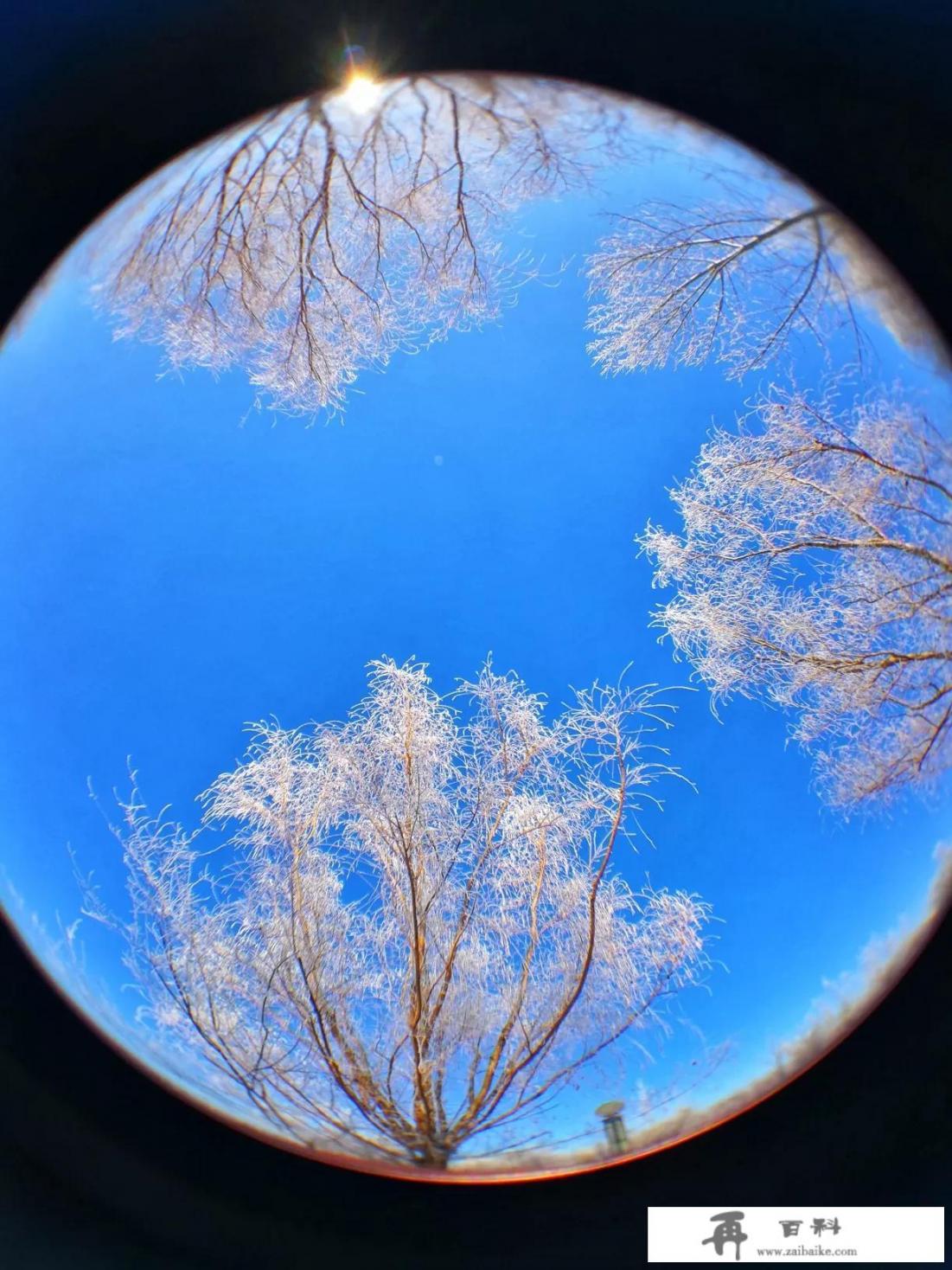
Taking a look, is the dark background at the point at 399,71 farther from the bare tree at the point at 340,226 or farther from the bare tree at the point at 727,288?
the bare tree at the point at 727,288

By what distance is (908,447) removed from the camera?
470 cm

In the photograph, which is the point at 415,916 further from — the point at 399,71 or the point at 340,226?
the point at 399,71

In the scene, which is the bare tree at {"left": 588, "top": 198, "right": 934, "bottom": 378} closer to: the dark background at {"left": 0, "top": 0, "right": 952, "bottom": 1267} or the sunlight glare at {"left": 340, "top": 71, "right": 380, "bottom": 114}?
the dark background at {"left": 0, "top": 0, "right": 952, "bottom": 1267}

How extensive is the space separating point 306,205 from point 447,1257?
17.9 ft

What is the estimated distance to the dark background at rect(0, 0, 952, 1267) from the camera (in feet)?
11.6

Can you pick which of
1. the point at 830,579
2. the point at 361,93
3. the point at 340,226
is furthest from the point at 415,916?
the point at 361,93

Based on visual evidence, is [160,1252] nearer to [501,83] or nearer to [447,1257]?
[447,1257]

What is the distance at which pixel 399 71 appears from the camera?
12.2 feet

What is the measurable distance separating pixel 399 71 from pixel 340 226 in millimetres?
1370

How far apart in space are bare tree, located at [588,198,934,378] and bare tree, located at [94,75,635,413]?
0.54 metres

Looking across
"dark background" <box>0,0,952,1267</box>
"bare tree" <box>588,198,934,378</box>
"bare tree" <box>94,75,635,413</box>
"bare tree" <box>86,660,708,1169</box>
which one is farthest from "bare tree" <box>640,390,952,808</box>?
"bare tree" <box>94,75,635,413</box>

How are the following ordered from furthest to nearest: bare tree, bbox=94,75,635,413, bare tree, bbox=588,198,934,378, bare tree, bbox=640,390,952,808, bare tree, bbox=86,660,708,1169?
bare tree, bbox=640,390,952,808
bare tree, bbox=86,660,708,1169
bare tree, bbox=588,198,934,378
bare tree, bbox=94,75,635,413

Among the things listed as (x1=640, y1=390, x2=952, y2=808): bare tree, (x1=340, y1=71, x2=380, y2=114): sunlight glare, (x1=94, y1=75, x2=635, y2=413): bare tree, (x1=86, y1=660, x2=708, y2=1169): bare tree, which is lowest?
(x1=86, y1=660, x2=708, y2=1169): bare tree

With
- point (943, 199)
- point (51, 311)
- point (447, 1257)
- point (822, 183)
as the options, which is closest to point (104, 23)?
point (51, 311)
